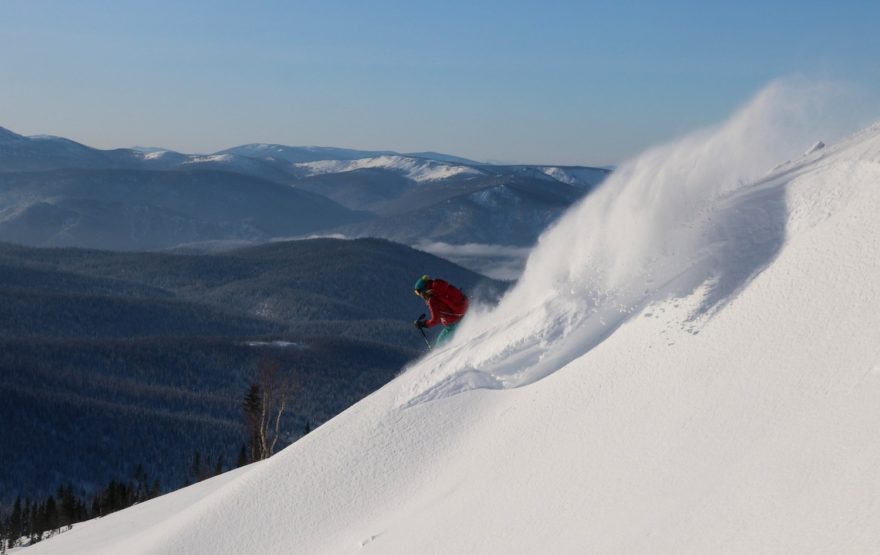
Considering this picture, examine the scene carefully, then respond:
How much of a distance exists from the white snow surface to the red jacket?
3651mm

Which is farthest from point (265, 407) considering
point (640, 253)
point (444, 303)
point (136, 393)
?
point (136, 393)

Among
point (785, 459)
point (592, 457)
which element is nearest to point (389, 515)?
point (592, 457)

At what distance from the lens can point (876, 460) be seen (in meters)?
7.68

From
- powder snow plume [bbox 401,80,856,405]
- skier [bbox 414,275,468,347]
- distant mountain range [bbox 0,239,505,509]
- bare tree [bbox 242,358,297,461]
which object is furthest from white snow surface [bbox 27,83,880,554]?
distant mountain range [bbox 0,239,505,509]

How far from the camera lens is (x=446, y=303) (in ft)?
66.5

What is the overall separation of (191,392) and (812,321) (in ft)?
506

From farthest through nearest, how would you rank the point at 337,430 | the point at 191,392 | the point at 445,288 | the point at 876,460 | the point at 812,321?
the point at 191,392 < the point at 445,288 < the point at 337,430 < the point at 812,321 < the point at 876,460

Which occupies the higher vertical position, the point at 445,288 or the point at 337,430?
the point at 445,288

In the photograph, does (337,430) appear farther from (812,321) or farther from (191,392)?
(191,392)

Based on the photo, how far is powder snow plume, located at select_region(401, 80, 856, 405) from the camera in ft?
39.5

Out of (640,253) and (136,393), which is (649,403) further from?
(136,393)

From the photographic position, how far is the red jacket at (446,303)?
20.2 m

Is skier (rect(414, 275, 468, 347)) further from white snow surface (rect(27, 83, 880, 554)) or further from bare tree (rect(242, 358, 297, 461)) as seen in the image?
bare tree (rect(242, 358, 297, 461))

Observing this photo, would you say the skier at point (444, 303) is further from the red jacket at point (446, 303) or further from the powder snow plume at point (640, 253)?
the powder snow plume at point (640, 253)
